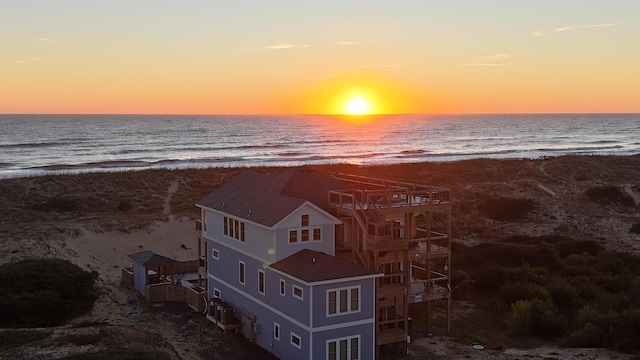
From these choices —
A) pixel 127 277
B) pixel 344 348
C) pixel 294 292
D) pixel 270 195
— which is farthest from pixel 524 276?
pixel 127 277

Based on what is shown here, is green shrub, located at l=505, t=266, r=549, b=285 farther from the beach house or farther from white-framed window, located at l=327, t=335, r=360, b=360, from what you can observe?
white-framed window, located at l=327, t=335, r=360, b=360

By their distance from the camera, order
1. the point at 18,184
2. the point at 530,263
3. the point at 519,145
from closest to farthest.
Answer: the point at 530,263
the point at 18,184
the point at 519,145

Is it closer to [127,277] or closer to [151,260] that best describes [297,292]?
[151,260]

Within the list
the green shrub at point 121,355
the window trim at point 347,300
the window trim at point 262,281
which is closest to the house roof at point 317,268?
the window trim at point 347,300

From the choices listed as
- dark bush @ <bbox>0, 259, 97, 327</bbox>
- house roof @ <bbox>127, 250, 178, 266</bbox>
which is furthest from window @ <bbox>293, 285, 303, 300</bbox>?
dark bush @ <bbox>0, 259, 97, 327</bbox>

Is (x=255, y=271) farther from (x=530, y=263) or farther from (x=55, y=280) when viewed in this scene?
(x=530, y=263)

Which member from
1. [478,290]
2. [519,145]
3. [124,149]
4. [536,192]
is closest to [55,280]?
[478,290]

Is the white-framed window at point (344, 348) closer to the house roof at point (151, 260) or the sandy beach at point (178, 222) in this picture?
the sandy beach at point (178, 222)
